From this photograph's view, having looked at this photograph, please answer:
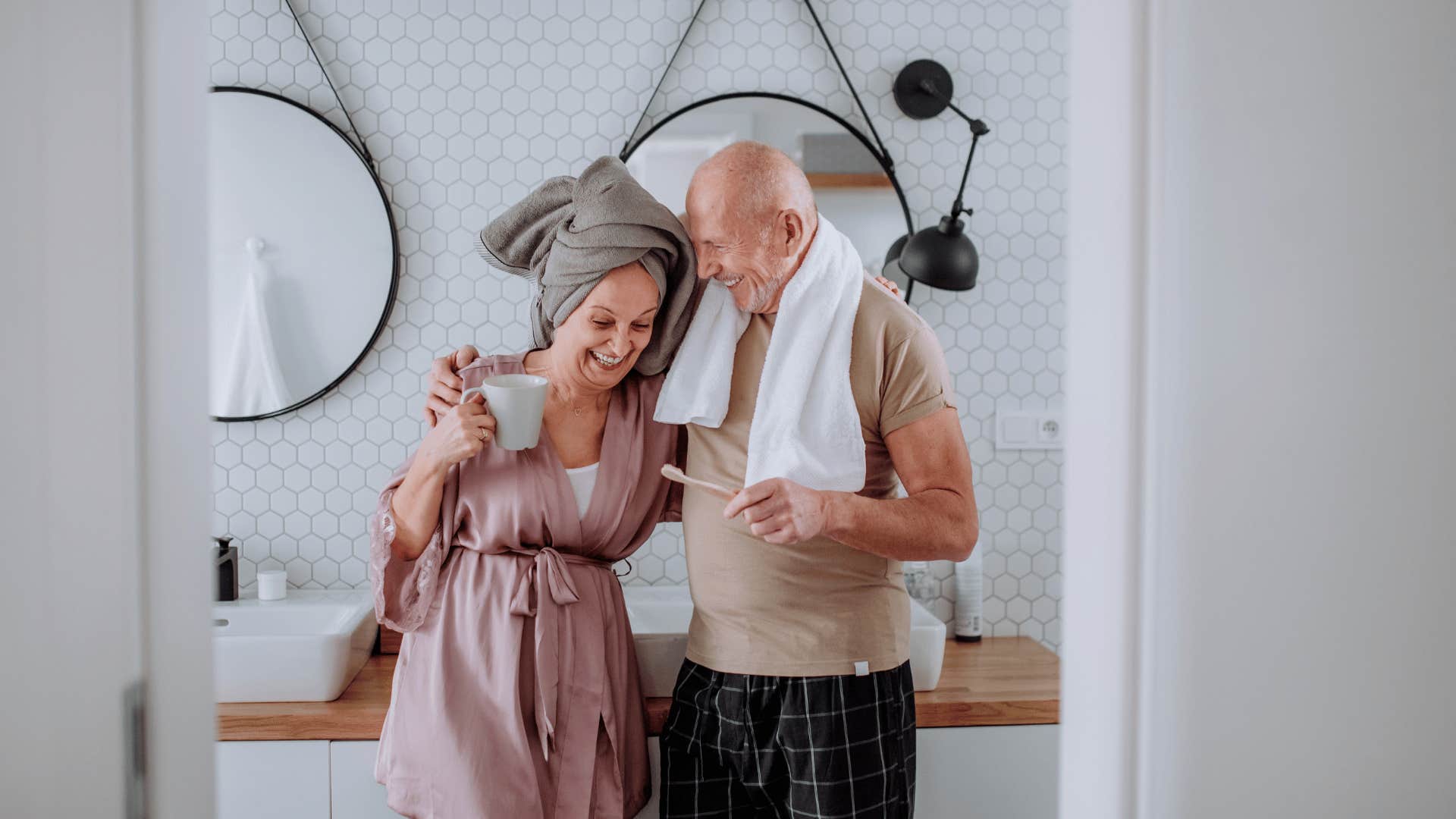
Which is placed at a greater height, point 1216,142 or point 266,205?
point 266,205

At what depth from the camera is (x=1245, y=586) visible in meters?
0.46

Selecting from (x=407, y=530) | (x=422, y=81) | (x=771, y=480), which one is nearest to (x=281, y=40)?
(x=422, y=81)

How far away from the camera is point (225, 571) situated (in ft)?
6.14

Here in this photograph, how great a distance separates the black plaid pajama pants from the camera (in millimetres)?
1290

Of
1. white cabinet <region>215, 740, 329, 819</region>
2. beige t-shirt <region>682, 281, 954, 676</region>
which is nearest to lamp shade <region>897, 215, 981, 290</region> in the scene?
beige t-shirt <region>682, 281, 954, 676</region>

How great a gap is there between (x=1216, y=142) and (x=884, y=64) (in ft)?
5.56

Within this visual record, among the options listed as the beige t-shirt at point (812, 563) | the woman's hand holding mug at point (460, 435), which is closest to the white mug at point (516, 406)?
the woman's hand holding mug at point (460, 435)

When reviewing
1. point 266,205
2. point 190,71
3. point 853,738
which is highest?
point 266,205

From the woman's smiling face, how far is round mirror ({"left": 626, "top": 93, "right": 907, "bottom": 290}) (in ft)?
2.35

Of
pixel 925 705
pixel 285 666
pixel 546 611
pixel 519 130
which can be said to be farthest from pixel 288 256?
pixel 925 705

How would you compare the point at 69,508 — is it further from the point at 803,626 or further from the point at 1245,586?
the point at 803,626

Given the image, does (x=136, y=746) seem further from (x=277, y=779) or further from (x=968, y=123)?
(x=968, y=123)

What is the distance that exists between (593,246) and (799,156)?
90 centimetres

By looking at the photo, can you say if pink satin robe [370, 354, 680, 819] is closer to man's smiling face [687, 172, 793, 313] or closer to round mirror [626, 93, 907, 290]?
man's smiling face [687, 172, 793, 313]
